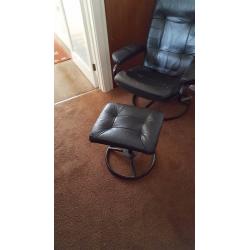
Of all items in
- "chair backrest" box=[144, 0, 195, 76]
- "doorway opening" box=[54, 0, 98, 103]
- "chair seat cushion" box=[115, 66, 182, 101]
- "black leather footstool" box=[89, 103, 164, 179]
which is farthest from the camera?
"doorway opening" box=[54, 0, 98, 103]

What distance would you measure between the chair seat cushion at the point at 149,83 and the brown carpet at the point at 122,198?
1.22 ft

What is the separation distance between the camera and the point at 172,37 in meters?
1.95

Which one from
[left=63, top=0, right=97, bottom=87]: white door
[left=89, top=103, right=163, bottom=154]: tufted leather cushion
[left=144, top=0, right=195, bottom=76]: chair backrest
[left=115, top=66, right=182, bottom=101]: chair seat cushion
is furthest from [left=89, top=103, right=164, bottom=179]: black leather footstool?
[left=63, top=0, right=97, bottom=87]: white door

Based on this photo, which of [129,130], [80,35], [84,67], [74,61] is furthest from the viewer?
[74,61]

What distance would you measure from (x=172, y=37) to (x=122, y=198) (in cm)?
135

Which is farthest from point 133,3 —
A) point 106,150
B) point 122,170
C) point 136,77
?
point 122,170

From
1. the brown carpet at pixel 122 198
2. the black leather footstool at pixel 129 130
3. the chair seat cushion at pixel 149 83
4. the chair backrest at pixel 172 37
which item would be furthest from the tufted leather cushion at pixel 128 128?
the chair backrest at pixel 172 37

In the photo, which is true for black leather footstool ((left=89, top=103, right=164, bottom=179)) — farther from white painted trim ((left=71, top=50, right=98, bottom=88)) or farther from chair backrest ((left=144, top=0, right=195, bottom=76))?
white painted trim ((left=71, top=50, right=98, bottom=88))

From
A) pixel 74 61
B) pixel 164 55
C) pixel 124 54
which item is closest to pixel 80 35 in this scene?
pixel 74 61

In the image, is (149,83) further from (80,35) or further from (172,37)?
(80,35)

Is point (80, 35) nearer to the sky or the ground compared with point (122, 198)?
nearer to the sky

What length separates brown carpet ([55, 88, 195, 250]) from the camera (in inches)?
53.1
